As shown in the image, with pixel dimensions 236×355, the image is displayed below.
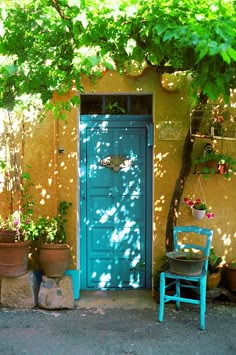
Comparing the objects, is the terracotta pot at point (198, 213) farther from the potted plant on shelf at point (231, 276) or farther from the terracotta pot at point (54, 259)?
the terracotta pot at point (54, 259)

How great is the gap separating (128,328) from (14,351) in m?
1.18

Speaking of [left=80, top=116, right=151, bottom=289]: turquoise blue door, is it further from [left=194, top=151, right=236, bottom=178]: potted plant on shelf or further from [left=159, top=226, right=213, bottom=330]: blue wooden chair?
[left=194, top=151, right=236, bottom=178]: potted plant on shelf

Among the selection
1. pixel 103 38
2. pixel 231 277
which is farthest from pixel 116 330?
pixel 103 38

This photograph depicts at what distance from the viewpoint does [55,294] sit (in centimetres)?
500

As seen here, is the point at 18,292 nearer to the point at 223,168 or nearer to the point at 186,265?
the point at 186,265

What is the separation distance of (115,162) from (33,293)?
1.87 meters

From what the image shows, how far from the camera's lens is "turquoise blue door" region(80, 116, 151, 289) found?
18.2 feet

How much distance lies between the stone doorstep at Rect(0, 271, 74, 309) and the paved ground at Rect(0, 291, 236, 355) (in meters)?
0.09

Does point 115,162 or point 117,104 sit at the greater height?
point 117,104

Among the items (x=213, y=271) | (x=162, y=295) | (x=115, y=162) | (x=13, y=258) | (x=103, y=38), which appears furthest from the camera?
(x=115, y=162)

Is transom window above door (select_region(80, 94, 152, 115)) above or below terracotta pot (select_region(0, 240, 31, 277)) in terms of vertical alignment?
above

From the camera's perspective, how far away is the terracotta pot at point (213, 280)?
504 centimetres

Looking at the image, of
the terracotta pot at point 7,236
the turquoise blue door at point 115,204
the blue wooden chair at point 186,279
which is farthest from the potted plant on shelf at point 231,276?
the terracotta pot at point 7,236

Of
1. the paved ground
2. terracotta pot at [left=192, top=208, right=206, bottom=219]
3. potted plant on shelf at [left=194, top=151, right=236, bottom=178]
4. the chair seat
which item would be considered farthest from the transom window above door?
the paved ground
